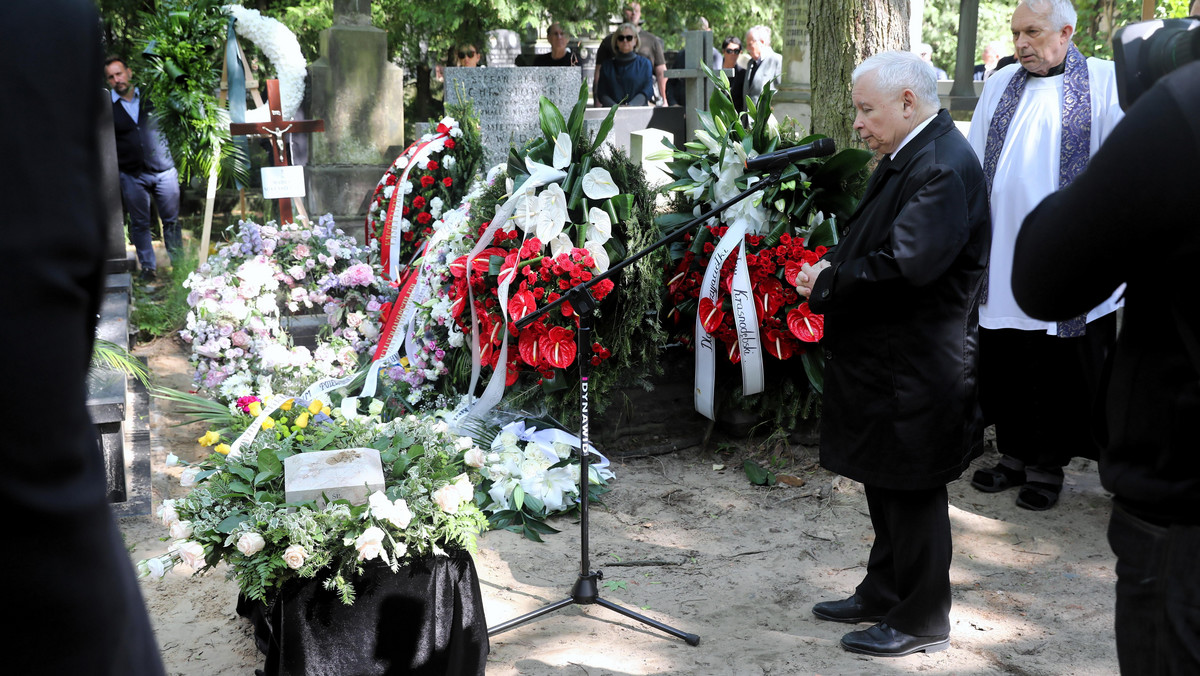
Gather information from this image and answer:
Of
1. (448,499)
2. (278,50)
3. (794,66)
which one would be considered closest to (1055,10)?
(448,499)

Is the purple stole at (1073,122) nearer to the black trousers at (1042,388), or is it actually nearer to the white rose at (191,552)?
the black trousers at (1042,388)

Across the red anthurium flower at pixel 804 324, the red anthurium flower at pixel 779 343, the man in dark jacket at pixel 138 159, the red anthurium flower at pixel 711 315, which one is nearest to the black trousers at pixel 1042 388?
the red anthurium flower at pixel 804 324

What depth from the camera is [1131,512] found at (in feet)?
5.34

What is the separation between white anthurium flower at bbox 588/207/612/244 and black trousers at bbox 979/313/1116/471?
1.75m

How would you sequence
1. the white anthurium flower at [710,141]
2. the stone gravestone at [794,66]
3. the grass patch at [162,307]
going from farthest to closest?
1. the stone gravestone at [794,66]
2. the grass patch at [162,307]
3. the white anthurium flower at [710,141]

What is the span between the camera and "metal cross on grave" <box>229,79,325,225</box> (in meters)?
7.16

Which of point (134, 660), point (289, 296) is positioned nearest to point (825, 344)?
point (134, 660)

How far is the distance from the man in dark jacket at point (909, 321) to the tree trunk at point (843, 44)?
2391 millimetres

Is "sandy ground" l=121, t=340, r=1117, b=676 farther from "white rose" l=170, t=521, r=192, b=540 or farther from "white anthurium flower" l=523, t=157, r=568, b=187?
"white anthurium flower" l=523, t=157, r=568, b=187

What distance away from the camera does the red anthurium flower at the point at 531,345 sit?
459 centimetres

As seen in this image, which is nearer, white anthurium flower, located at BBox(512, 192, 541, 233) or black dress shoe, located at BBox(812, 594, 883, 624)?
black dress shoe, located at BBox(812, 594, 883, 624)

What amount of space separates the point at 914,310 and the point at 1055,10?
5.82 ft

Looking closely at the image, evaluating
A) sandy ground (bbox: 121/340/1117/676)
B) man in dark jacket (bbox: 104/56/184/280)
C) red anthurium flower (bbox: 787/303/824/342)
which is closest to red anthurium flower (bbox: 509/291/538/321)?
sandy ground (bbox: 121/340/1117/676)

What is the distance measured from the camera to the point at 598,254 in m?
4.66
